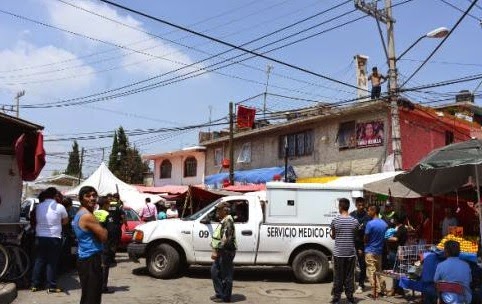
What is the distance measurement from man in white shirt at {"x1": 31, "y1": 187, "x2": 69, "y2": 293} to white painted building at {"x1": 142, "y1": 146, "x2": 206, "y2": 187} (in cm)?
2620

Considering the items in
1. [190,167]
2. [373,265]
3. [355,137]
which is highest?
[355,137]

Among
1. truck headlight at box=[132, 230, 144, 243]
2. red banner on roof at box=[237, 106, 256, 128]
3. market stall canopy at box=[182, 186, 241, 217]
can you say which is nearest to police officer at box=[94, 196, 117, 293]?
truck headlight at box=[132, 230, 144, 243]

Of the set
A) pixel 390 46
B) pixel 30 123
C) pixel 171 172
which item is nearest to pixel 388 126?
pixel 390 46

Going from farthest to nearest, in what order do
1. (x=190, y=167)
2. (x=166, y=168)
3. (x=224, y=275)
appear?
(x=166, y=168), (x=190, y=167), (x=224, y=275)

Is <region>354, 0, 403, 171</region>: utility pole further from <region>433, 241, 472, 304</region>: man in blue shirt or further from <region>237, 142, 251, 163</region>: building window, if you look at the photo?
<region>433, 241, 472, 304</region>: man in blue shirt

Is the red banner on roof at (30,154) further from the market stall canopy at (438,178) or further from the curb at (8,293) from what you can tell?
the market stall canopy at (438,178)

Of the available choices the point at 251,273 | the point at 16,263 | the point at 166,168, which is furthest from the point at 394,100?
the point at 166,168

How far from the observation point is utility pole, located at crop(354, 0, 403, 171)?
19625 millimetres

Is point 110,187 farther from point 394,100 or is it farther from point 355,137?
point 394,100

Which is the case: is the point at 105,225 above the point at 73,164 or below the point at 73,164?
below

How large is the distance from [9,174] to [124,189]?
14.7m

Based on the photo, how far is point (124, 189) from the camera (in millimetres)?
26188

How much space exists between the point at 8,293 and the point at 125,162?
47.2 metres

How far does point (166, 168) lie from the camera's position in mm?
42406
